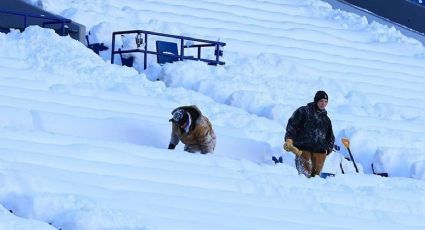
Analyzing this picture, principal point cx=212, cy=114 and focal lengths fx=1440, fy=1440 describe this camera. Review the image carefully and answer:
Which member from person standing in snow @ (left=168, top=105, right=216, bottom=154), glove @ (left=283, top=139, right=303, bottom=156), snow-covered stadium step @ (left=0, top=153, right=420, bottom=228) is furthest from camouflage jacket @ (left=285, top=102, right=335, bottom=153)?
snow-covered stadium step @ (left=0, top=153, right=420, bottom=228)

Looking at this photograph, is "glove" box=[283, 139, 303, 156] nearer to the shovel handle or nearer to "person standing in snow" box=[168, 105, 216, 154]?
"person standing in snow" box=[168, 105, 216, 154]

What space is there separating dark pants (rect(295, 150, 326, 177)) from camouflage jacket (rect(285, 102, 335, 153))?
0.18 feet

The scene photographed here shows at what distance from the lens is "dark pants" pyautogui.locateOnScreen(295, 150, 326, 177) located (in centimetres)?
1459

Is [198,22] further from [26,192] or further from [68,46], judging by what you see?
[26,192]

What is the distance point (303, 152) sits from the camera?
48.1 feet

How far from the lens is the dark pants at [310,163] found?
14.6 m

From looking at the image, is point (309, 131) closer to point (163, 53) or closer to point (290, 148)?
point (290, 148)

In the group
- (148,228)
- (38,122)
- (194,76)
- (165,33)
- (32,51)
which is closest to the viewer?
(148,228)

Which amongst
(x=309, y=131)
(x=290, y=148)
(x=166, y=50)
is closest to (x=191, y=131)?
(x=290, y=148)

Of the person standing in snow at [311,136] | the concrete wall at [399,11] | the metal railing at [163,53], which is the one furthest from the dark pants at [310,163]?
the concrete wall at [399,11]

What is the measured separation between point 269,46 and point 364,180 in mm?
7436

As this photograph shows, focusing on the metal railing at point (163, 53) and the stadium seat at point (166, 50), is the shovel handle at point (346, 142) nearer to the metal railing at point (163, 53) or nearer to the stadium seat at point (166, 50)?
the metal railing at point (163, 53)

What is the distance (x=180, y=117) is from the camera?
14078mm

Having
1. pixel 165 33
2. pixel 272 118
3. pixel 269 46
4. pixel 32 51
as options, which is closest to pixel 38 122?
pixel 32 51
